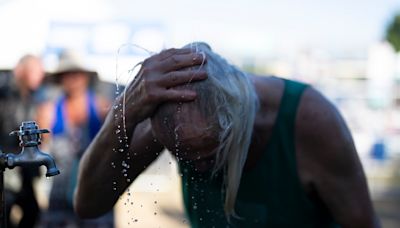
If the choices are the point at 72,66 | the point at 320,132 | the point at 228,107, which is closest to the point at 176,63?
the point at 228,107

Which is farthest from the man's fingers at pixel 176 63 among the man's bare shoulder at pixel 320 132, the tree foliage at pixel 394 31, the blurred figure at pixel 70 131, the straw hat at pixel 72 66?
the tree foliage at pixel 394 31

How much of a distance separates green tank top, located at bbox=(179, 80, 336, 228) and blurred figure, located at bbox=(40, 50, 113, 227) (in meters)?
2.19

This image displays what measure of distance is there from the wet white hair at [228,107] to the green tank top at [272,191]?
0.12 meters

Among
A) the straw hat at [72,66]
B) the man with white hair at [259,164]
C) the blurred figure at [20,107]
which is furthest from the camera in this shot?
the straw hat at [72,66]

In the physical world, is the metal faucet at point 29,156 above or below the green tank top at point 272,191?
above

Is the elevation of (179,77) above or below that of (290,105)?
above

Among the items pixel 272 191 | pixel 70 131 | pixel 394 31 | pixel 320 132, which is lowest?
pixel 394 31

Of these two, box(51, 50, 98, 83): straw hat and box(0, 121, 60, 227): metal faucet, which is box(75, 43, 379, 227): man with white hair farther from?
box(51, 50, 98, 83): straw hat

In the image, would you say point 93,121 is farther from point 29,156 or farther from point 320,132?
point 29,156

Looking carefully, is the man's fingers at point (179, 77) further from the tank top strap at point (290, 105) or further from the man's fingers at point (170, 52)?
the tank top strap at point (290, 105)

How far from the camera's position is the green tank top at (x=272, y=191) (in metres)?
1.71

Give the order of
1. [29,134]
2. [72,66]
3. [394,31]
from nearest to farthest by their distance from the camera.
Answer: [29,134] < [72,66] < [394,31]

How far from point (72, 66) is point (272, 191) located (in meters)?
2.85

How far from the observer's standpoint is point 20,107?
13.5ft
